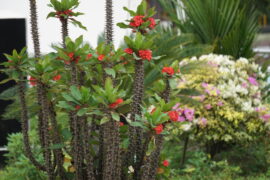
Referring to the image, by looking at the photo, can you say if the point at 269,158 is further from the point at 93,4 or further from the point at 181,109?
the point at 93,4

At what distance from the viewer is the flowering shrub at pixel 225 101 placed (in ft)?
17.1

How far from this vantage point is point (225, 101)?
210 inches

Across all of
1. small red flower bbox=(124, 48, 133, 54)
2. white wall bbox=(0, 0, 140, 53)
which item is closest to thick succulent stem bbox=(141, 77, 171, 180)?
small red flower bbox=(124, 48, 133, 54)

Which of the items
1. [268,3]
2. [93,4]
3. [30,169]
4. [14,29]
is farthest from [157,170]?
[268,3]

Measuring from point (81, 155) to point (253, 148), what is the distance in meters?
3.59

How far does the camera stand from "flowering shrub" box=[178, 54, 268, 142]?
5.22 m

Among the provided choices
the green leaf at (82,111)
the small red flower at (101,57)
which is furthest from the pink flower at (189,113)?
the green leaf at (82,111)

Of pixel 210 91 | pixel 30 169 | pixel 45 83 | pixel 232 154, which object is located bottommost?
pixel 232 154

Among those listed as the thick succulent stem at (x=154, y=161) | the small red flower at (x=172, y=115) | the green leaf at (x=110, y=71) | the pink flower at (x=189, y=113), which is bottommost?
the pink flower at (x=189, y=113)

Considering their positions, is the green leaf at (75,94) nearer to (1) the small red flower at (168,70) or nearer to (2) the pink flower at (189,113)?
(1) the small red flower at (168,70)

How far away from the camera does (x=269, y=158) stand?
5508 mm

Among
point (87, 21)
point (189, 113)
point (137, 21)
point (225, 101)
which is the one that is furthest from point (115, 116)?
point (87, 21)

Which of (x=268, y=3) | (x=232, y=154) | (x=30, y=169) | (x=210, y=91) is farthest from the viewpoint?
(x=268, y=3)

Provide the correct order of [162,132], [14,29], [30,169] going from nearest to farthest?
1. [162,132]
2. [30,169]
3. [14,29]
